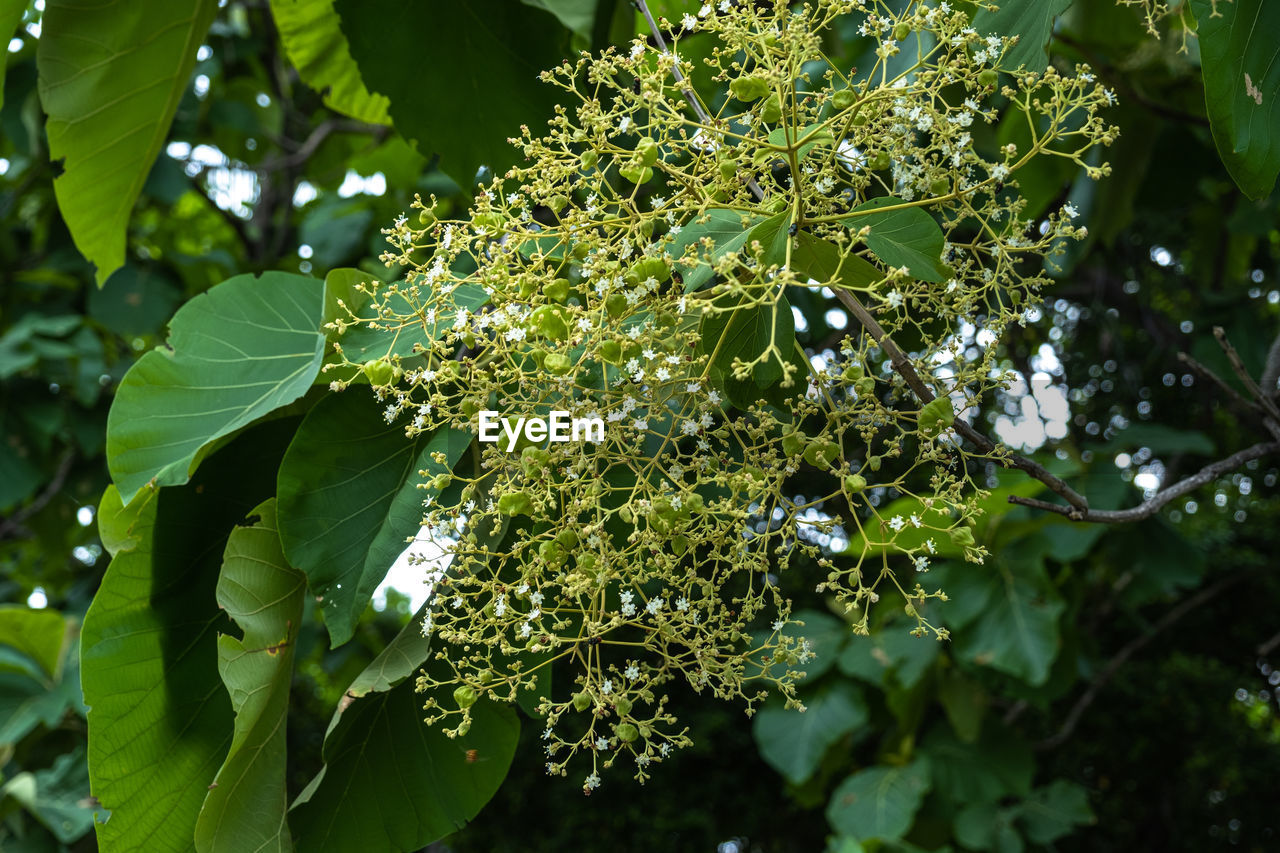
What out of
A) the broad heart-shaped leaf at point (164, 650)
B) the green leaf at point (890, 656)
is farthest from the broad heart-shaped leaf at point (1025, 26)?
the green leaf at point (890, 656)

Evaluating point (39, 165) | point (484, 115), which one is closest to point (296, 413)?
point (484, 115)

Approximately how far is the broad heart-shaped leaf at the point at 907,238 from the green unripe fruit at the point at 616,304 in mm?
181

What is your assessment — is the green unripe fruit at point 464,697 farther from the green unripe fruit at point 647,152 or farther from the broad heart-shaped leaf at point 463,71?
the broad heart-shaped leaf at point 463,71

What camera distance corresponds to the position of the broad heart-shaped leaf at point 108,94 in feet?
4.16

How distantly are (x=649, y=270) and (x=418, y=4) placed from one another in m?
0.81

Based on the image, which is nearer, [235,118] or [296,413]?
[296,413]

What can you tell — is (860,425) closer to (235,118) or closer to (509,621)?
(509,621)

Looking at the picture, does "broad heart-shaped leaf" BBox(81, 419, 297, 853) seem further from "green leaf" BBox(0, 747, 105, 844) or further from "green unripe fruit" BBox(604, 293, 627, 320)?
"green leaf" BBox(0, 747, 105, 844)

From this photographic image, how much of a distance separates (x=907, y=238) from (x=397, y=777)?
2.28ft

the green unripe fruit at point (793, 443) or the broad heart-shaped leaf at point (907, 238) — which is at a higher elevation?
the broad heart-shaped leaf at point (907, 238)

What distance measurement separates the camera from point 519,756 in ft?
22.2

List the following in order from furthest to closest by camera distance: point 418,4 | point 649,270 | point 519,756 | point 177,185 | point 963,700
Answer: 1. point 519,756
2. point 963,700
3. point 177,185
4. point 418,4
5. point 649,270

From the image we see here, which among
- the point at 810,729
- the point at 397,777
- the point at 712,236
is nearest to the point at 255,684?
the point at 397,777

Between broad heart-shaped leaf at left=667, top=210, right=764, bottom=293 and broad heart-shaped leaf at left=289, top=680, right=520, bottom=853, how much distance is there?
1.63ft
